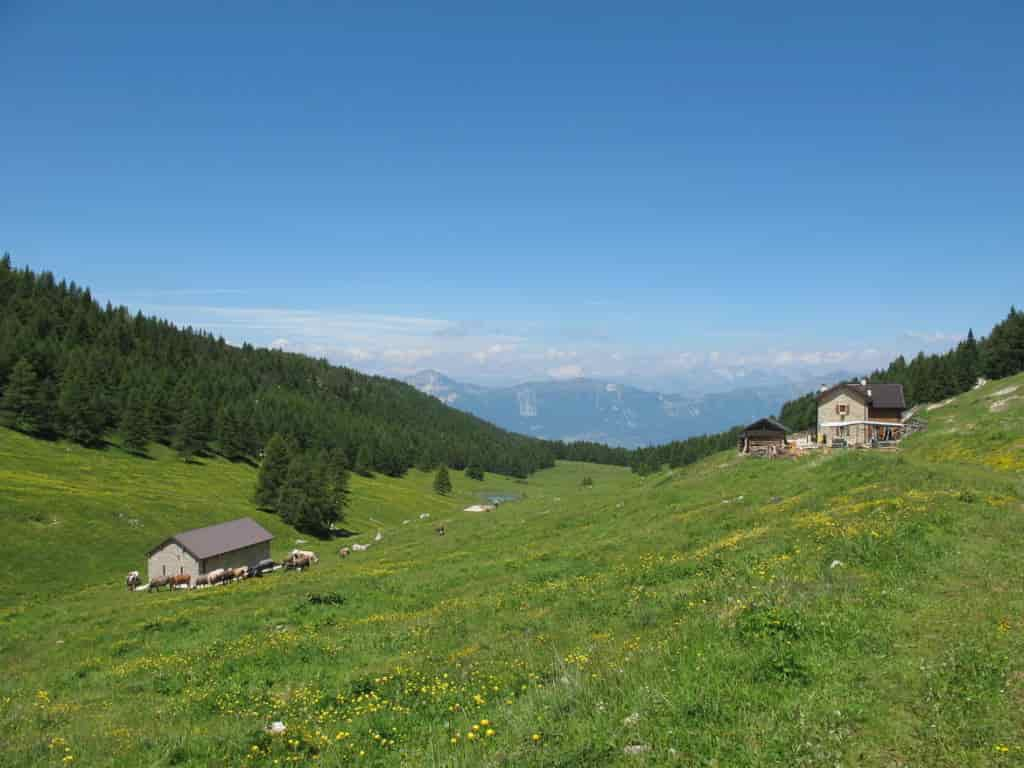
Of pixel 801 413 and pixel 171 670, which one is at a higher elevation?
pixel 801 413

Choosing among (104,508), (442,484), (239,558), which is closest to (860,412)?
(239,558)

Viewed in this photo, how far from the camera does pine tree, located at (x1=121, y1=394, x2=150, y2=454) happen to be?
376 ft

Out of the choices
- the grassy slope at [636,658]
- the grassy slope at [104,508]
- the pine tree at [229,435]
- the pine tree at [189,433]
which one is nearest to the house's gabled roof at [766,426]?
the grassy slope at [636,658]

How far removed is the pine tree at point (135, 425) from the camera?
115 metres

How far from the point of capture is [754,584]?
16.0 metres

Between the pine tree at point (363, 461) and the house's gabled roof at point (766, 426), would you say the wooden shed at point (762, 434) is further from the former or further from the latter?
the pine tree at point (363, 461)

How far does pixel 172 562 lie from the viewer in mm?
60062

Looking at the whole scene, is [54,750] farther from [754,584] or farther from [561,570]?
[561,570]

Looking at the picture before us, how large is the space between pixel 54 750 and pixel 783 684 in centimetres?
1479

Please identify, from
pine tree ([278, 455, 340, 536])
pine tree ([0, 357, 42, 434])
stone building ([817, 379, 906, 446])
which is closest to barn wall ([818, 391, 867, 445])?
stone building ([817, 379, 906, 446])

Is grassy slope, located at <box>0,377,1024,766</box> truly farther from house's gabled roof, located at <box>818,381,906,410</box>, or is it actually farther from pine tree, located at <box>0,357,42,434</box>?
pine tree, located at <box>0,357,42,434</box>

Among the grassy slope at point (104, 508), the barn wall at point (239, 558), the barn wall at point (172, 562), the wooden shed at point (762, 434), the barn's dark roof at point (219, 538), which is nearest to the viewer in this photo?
the grassy slope at point (104, 508)

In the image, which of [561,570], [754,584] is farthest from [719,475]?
[754,584]

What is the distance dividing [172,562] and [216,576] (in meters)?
7.54
